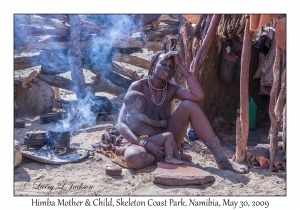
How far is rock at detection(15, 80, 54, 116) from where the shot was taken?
8.77 metres

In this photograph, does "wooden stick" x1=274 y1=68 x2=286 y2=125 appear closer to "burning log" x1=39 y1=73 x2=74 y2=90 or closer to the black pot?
the black pot

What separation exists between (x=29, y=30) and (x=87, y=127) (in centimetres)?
271

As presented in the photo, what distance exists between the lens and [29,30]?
9141 millimetres

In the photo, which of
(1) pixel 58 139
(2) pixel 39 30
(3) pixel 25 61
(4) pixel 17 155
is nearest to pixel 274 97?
(1) pixel 58 139

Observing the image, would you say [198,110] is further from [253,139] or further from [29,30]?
[29,30]

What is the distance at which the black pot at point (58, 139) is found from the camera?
5.86 meters

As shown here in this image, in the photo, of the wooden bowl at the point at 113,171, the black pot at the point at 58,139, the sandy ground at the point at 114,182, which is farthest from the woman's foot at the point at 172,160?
the black pot at the point at 58,139

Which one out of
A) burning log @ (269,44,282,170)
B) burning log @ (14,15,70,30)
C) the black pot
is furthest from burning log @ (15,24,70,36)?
burning log @ (269,44,282,170)

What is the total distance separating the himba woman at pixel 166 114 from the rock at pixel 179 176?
308 millimetres

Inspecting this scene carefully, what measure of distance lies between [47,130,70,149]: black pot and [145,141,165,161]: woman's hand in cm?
122

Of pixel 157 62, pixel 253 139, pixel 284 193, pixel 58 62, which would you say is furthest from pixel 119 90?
pixel 284 193

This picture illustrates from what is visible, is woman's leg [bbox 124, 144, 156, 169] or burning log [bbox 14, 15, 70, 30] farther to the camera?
burning log [bbox 14, 15, 70, 30]

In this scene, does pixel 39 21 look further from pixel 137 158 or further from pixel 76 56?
pixel 137 158
